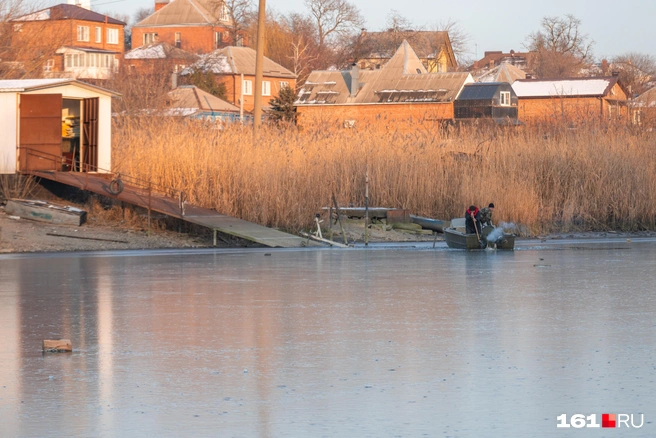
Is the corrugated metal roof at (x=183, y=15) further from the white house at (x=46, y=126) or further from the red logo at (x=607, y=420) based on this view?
the red logo at (x=607, y=420)

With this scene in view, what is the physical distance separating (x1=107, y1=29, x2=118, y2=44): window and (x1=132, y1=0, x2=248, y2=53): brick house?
3.71 meters

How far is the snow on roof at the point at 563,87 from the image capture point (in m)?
83.4

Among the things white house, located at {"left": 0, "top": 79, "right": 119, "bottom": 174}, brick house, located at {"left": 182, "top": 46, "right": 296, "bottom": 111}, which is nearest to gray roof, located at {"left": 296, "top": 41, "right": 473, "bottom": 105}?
brick house, located at {"left": 182, "top": 46, "right": 296, "bottom": 111}

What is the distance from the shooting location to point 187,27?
126 meters

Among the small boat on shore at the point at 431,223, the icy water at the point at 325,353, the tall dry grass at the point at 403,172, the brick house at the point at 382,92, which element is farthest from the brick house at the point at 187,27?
the icy water at the point at 325,353

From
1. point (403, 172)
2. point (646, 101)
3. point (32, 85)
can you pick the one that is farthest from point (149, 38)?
point (403, 172)

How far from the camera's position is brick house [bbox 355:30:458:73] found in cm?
11419

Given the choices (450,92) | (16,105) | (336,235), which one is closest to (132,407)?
(336,235)

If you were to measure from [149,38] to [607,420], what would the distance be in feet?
413

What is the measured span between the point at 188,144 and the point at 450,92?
5202 centimetres

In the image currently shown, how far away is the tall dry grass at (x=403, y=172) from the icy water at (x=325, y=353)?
10.6 meters

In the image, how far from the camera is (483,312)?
476 inches

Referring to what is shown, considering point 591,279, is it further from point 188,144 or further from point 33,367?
point 188,144

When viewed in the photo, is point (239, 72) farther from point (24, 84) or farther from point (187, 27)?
point (24, 84)
